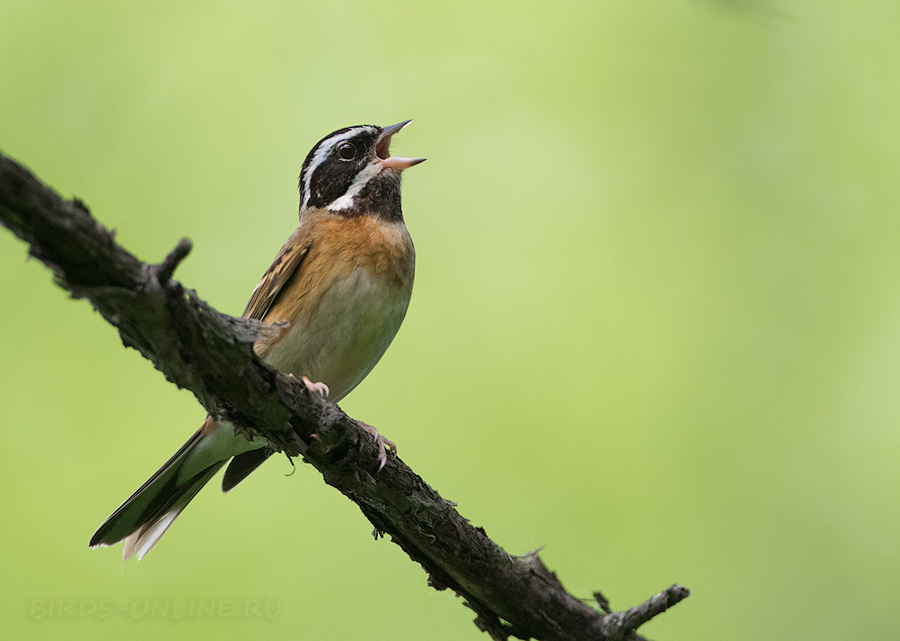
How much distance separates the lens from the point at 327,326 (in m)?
5.38

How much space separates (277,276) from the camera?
5.80 m

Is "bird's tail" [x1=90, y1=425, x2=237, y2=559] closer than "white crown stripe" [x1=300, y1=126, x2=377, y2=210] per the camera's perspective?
Yes

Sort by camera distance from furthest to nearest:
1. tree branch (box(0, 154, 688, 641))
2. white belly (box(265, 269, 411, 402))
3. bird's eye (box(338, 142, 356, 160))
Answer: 1. bird's eye (box(338, 142, 356, 160))
2. white belly (box(265, 269, 411, 402))
3. tree branch (box(0, 154, 688, 641))

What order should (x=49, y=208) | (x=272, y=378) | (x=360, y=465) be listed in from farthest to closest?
(x=360, y=465) < (x=272, y=378) < (x=49, y=208)

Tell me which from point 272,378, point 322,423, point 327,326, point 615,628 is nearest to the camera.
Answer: point 272,378

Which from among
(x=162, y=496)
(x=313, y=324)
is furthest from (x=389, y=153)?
(x=162, y=496)

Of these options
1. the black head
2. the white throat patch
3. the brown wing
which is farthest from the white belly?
the white throat patch

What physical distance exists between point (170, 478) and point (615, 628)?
301 cm

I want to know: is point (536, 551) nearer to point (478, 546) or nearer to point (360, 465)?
→ point (478, 546)

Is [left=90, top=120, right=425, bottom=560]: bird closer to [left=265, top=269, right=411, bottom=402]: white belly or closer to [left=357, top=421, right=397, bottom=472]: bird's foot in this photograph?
[left=265, top=269, right=411, bottom=402]: white belly

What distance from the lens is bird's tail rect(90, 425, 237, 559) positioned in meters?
5.48

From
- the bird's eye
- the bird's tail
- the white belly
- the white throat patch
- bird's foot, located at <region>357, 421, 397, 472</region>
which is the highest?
the bird's eye

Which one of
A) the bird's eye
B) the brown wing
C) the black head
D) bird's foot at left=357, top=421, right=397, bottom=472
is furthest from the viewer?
the bird's eye

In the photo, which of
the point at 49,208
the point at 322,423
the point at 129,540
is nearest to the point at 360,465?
the point at 322,423
